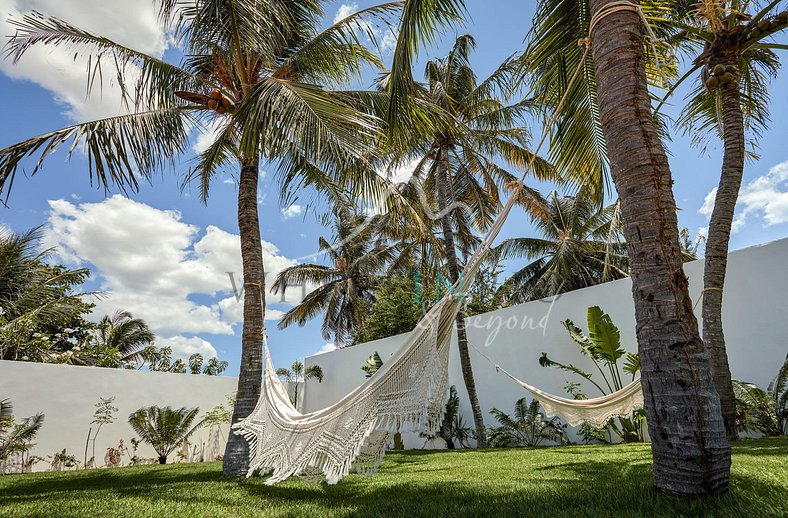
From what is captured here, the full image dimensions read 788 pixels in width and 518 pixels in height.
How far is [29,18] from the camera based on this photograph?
13.3ft

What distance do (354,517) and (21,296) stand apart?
10.3 metres

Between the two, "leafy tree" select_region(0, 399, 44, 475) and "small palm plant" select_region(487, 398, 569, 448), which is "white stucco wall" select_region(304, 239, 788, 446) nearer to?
"small palm plant" select_region(487, 398, 569, 448)

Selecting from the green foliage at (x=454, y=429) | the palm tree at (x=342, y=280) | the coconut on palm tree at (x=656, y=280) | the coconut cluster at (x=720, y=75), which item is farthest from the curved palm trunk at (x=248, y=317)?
the palm tree at (x=342, y=280)

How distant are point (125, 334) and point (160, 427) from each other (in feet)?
23.1

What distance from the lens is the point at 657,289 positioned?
1.78 meters

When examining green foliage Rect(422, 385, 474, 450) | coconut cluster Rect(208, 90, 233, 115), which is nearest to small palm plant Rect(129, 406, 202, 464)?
green foliage Rect(422, 385, 474, 450)

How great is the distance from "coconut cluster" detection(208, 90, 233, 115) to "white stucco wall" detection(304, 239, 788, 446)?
5.49 metres

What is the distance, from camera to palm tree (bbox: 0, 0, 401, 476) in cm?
381

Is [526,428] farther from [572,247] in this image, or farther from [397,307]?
[397,307]

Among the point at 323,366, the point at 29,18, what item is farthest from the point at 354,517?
the point at 323,366

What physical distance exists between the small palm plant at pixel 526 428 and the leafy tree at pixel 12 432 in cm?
691

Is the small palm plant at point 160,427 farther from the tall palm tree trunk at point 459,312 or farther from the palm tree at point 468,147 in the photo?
the palm tree at point 468,147

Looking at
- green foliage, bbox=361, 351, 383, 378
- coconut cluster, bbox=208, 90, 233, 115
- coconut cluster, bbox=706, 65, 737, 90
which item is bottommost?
green foliage, bbox=361, 351, 383, 378

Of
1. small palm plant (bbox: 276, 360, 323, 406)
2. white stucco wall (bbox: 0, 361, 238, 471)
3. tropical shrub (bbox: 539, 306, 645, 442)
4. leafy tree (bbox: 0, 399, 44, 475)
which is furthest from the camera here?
small palm plant (bbox: 276, 360, 323, 406)
